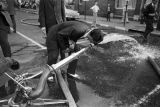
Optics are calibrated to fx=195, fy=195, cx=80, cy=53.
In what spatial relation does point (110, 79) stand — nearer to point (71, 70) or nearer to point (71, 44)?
point (71, 70)

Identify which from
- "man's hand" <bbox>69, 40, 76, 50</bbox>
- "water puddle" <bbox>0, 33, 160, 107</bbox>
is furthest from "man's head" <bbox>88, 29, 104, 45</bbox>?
"water puddle" <bbox>0, 33, 160, 107</bbox>

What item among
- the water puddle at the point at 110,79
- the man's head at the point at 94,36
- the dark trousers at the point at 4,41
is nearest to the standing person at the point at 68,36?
the man's head at the point at 94,36

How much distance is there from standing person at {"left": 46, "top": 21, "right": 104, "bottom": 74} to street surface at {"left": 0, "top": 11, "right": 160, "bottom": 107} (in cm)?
73

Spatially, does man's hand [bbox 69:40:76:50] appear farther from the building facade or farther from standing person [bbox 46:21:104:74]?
the building facade

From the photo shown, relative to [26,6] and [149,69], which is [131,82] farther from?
[26,6]

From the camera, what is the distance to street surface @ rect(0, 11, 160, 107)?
3699 mm

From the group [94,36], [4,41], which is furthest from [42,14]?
[94,36]

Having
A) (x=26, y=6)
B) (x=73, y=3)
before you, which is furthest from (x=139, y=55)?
(x=26, y=6)

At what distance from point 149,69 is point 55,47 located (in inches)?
110

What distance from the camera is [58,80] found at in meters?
3.98

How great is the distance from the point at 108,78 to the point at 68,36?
1.68m

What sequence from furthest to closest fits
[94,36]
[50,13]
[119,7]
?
[119,7] < [50,13] < [94,36]

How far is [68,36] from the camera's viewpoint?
11.8 feet

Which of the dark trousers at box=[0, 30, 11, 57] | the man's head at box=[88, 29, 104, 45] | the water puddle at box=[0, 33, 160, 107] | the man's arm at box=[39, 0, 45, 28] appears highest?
the man's arm at box=[39, 0, 45, 28]
